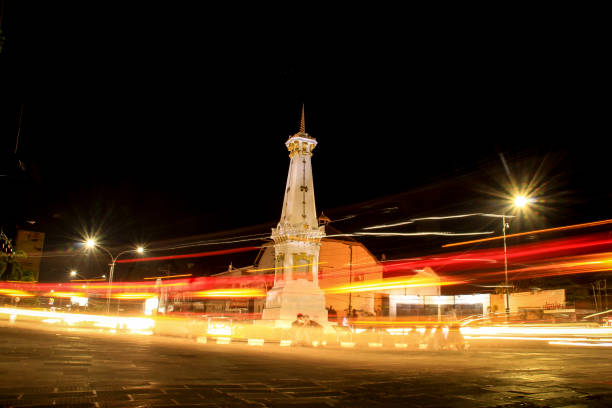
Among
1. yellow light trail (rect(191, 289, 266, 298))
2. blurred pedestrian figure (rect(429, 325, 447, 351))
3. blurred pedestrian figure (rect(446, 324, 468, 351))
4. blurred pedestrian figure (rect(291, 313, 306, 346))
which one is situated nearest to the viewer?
blurred pedestrian figure (rect(446, 324, 468, 351))

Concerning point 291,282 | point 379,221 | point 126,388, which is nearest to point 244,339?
point 291,282

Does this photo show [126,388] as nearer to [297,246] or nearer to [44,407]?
[44,407]

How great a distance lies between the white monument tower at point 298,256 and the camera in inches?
1254

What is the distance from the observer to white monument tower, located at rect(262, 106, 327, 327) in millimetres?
31859

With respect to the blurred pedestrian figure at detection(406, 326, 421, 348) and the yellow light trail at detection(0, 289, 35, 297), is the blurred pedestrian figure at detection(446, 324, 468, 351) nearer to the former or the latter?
the blurred pedestrian figure at detection(406, 326, 421, 348)

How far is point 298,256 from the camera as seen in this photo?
3281 centimetres

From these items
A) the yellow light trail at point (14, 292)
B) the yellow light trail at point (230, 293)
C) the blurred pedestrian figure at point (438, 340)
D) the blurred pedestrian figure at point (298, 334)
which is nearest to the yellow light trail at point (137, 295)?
the yellow light trail at point (230, 293)

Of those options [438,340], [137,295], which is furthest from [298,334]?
[137,295]

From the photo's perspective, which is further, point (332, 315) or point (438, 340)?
point (332, 315)

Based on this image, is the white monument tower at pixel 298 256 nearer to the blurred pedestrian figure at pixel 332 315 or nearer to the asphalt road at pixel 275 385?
the blurred pedestrian figure at pixel 332 315

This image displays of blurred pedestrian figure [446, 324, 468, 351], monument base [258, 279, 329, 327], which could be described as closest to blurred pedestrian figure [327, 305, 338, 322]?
monument base [258, 279, 329, 327]

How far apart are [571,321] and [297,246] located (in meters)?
17.2

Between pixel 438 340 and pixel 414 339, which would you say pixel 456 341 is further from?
pixel 414 339

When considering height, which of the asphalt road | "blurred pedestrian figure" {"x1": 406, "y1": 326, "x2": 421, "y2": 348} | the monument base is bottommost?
"blurred pedestrian figure" {"x1": 406, "y1": 326, "x2": 421, "y2": 348}
